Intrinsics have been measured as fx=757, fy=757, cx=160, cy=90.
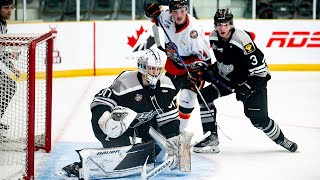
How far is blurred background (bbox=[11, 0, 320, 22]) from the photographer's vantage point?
933 cm

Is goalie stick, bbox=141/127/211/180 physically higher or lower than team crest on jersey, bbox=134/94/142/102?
lower

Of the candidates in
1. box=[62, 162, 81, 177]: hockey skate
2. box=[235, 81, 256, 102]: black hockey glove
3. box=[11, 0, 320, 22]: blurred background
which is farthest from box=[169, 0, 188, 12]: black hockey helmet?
box=[11, 0, 320, 22]: blurred background

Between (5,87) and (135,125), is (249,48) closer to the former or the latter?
(135,125)

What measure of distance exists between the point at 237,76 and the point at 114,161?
3.79 ft

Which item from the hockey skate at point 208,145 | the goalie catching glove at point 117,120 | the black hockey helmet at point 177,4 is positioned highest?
the black hockey helmet at point 177,4

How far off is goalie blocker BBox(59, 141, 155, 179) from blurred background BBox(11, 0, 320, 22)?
5017mm

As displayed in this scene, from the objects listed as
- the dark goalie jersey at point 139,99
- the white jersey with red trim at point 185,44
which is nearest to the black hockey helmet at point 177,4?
the white jersey with red trim at point 185,44

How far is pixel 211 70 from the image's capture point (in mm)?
4965

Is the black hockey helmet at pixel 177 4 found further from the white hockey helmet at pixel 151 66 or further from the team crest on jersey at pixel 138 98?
the team crest on jersey at pixel 138 98

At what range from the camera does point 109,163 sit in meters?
4.14

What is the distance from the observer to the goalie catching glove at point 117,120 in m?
3.93

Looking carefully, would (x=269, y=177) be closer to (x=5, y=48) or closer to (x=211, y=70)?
(x=211, y=70)

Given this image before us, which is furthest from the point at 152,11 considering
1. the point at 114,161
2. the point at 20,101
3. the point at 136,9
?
the point at 136,9

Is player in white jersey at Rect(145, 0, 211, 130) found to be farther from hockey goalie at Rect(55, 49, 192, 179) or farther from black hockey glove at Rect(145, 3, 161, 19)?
hockey goalie at Rect(55, 49, 192, 179)
